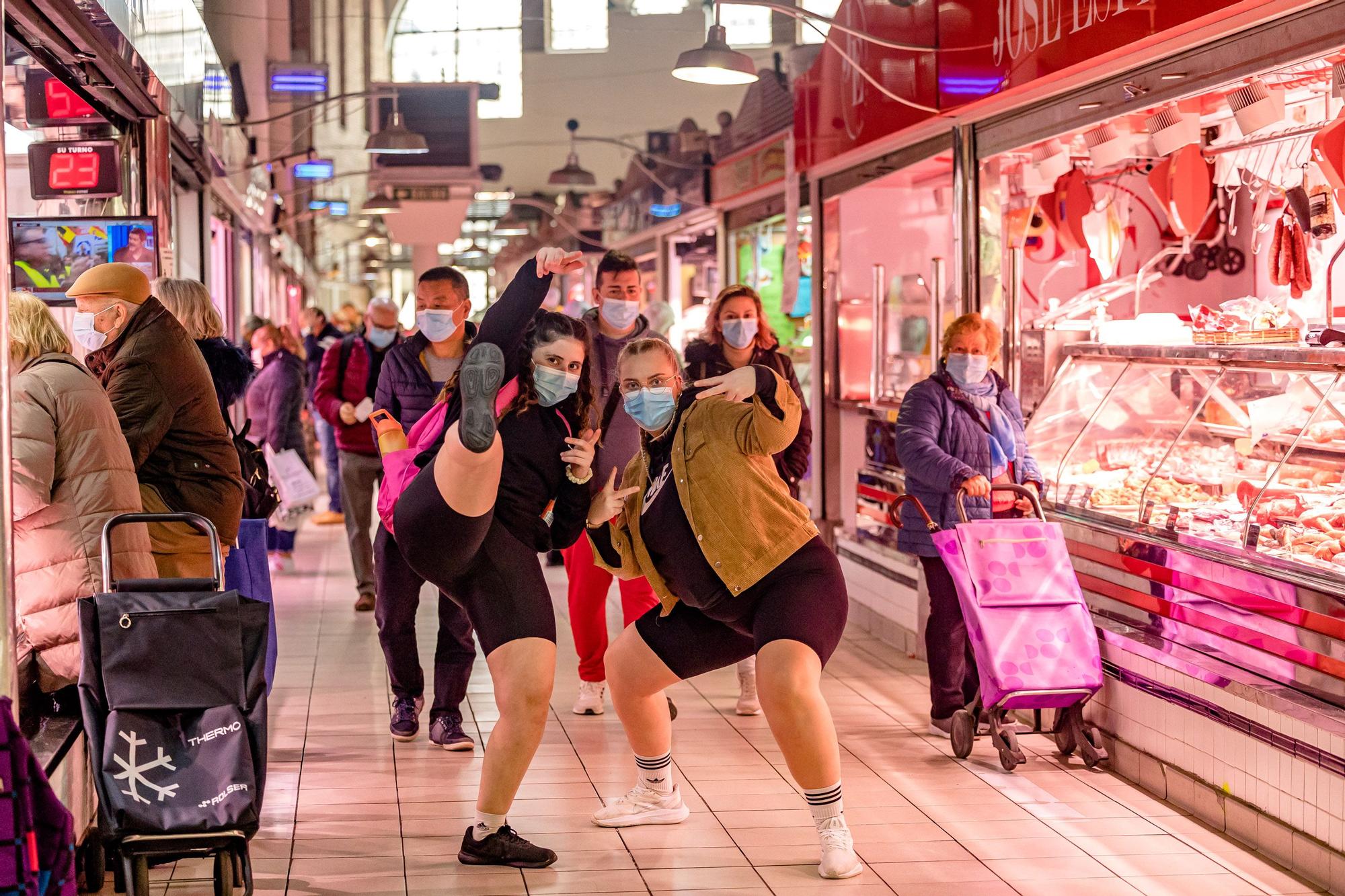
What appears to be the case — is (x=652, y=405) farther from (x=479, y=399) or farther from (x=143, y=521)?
(x=143, y=521)

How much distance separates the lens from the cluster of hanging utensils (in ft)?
18.1

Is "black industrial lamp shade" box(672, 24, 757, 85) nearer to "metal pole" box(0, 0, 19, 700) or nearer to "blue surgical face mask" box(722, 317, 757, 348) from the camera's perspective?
"blue surgical face mask" box(722, 317, 757, 348)

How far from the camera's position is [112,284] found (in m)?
4.90

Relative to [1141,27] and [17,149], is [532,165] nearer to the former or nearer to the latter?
[17,149]

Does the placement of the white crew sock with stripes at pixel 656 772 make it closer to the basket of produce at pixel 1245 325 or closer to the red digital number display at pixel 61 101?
the basket of produce at pixel 1245 325

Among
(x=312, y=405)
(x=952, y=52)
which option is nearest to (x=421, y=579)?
(x=952, y=52)

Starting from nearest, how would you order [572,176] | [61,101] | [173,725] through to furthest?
[173,725]
[61,101]
[572,176]

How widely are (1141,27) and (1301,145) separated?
4.44ft

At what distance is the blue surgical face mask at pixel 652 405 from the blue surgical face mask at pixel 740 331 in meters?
1.85

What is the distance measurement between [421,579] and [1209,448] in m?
3.11

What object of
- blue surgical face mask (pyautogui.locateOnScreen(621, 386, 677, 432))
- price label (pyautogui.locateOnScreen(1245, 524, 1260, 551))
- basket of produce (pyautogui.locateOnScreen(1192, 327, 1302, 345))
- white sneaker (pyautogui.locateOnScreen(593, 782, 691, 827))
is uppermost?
basket of produce (pyautogui.locateOnScreen(1192, 327, 1302, 345))

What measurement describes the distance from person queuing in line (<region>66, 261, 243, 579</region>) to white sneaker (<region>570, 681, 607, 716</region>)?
183cm

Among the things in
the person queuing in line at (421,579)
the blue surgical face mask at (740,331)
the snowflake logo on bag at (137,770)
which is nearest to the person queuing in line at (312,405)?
the person queuing in line at (421,579)

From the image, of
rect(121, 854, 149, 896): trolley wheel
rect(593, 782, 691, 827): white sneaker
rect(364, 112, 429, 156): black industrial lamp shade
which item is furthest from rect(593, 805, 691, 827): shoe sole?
rect(364, 112, 429, 156): black industrial lamp shade
